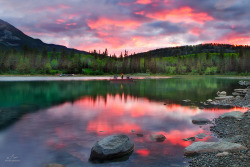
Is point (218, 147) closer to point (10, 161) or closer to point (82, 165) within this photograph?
point (82, 165)

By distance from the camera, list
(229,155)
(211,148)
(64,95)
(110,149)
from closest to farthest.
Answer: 1. (229,155)
2. (110,149)
3. (211,148)
4. (64,95)

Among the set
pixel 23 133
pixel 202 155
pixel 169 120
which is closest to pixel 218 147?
pixel 202 155

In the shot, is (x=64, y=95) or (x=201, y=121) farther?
(x=64, y=95)

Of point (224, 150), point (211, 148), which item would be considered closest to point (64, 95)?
point (211, 148)

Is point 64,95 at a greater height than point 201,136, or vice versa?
point 64,95

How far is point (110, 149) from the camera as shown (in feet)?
39.0

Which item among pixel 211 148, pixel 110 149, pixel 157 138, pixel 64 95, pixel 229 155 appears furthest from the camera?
pixel 64 95

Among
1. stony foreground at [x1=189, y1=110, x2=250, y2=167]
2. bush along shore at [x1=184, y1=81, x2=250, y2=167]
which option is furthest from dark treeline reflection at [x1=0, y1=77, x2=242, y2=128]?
stony foreground at [x1=189, y1=110, x2=250, y2=167]

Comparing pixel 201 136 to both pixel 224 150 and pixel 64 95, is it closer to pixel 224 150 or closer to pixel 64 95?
pixel 224 150

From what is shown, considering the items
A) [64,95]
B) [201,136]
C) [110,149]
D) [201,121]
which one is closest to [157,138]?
[201,136]

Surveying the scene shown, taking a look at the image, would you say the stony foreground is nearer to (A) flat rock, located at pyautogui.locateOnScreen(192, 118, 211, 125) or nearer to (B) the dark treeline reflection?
(A) flat rock, located at pyautogui.locateOnScreen(192, 118, 211, 125)

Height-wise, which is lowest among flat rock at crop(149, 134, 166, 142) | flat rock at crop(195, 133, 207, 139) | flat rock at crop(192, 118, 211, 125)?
flat rock at crop(149, 134, 166, 142)

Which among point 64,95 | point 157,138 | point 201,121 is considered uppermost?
point 64,95

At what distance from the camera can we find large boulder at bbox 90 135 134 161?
1182cm
